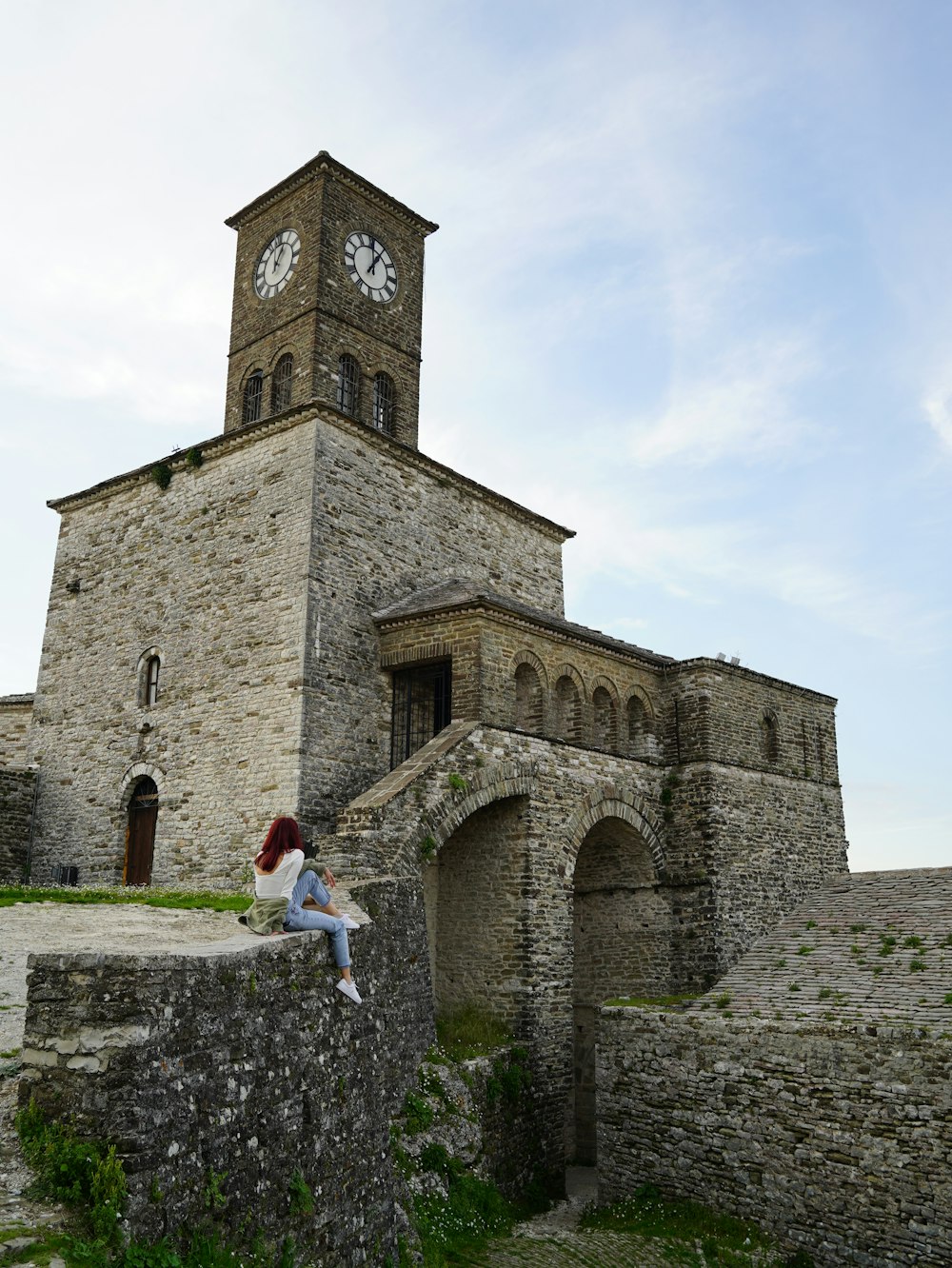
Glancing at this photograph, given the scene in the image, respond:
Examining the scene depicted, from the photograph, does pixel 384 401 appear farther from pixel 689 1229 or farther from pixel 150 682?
A: pixel 689 1229

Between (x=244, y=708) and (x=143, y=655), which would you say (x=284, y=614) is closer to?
(x=244, y=708)

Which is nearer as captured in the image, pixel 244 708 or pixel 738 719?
pixel 244 708

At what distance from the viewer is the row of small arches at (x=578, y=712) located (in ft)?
57.0

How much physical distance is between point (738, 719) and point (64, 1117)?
17.2m

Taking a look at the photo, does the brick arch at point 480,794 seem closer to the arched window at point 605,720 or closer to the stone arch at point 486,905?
the stone arch at point 486,905

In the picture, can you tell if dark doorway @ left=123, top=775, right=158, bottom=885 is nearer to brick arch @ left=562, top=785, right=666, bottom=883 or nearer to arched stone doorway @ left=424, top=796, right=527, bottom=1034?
arched stone doorway @ left=424, top=796, right=527, bottom=1034

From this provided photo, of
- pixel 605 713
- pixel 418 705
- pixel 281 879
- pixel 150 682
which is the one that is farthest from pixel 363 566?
pixel 281 879

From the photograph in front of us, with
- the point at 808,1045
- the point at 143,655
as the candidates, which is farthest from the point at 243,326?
the point at 808,1045

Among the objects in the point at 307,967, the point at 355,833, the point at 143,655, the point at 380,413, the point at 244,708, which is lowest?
the point at 307,967

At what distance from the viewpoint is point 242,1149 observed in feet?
18.8

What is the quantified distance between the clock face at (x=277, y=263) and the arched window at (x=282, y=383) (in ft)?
5.66

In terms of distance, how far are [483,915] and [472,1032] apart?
68.2 inches

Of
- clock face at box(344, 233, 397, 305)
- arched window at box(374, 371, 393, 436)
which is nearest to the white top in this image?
arched window at box(374, 371, 393, 436)

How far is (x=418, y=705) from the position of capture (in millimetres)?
18359
